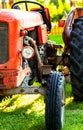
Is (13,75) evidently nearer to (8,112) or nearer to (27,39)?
(27,39)

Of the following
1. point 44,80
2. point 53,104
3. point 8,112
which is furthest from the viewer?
point 8,112

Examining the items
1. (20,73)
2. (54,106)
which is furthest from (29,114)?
(54,106)

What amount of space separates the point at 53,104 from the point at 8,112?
49.8 inches

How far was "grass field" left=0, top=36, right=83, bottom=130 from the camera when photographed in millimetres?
5488

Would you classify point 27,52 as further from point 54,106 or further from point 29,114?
point 29,114

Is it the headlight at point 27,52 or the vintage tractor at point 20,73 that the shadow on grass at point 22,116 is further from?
the headlight at point 27,52

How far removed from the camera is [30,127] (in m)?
5.44

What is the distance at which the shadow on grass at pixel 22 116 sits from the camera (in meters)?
5.48

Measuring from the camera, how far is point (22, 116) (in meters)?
5.95

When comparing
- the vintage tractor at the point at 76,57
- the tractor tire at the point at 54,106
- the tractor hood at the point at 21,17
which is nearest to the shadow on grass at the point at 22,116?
the tractor tire at the point at 54,106

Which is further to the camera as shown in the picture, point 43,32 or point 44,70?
point 43,32

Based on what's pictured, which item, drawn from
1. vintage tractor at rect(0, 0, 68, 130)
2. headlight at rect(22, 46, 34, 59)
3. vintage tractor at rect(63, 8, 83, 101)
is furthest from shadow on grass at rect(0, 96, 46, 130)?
headlight at rect(22, 46, 34, 59)

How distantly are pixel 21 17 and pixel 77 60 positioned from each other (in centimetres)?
108

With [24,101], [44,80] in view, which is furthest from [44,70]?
[24,101]
